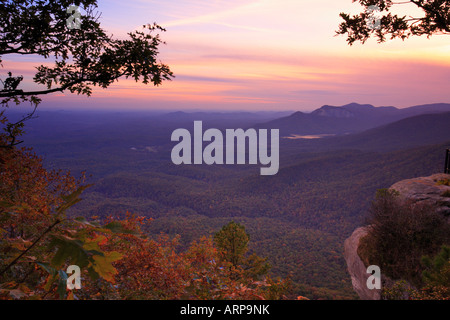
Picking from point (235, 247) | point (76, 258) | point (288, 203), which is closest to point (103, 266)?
point (76, 258)

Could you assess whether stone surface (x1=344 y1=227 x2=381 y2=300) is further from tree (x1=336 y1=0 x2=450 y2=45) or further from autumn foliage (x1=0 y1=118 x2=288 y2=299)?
tree (x1=336 y1=0 x2=450 y2=45)

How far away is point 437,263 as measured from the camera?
893 cm

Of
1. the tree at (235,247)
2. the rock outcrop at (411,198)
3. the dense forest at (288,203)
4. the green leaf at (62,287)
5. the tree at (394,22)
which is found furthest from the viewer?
the dense forest at (288,203)

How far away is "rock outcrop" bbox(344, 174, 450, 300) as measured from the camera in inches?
575

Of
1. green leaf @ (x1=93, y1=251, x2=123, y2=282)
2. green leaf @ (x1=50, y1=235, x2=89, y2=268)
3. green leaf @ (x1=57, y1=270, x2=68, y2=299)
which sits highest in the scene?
green leaf @ (x1=50, y1=235, x2=89, y2=268)

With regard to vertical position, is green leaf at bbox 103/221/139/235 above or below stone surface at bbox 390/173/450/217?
above

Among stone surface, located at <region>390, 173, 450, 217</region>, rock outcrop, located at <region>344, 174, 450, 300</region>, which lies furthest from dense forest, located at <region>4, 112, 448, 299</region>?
stone surface, located at <region>390, 173, 450, 217</region>

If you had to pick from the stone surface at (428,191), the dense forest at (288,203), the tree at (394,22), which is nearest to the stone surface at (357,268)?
the stone surface at (428,191)

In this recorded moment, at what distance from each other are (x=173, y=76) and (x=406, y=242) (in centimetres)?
1443

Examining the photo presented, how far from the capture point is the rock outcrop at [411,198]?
14.6 m

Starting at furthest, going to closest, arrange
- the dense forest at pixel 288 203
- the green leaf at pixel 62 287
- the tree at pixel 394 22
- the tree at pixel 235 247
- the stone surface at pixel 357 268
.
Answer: the dense forest at pixel 288 203, the tree at pixel 235 247, the stone surface at pixel 357 268, the tree at pixel 394 22, the green leaf at pixel 62 287

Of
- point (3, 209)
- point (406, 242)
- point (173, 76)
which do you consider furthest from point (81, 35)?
point (406, 242)

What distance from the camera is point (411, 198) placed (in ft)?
52.1

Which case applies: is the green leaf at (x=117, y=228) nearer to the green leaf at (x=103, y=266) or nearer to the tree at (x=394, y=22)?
the green leaf at (x=103, y=266)
